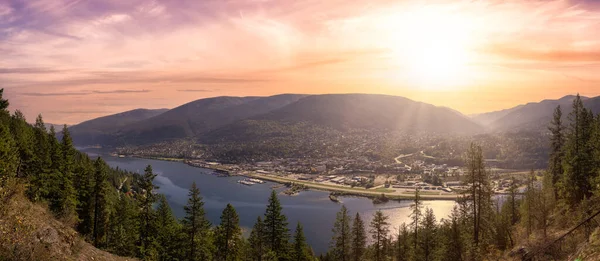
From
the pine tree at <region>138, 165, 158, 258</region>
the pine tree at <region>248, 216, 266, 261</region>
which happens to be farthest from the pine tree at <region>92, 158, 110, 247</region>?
the pine tree at <region>248, 216, 266, 261</region>

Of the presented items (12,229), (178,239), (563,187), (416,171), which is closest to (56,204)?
(178,239)

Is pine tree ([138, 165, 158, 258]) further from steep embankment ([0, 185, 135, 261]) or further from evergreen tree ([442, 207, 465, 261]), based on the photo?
evergreen tree ([442, 207, 465, 261])

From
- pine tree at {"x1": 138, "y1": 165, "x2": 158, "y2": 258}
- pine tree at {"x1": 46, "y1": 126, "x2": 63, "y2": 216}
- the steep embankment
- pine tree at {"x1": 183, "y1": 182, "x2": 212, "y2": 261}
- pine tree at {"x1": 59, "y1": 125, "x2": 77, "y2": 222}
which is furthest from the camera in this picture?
pine tree at {"x1": 183, "y1": 182, "x2": 212, "y2": 261}

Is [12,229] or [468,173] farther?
[468,173]

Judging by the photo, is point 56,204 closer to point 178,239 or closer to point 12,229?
point 178,239

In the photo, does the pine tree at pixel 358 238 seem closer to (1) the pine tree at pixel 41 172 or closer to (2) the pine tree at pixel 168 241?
(2) the pine tree at pixel 168 241

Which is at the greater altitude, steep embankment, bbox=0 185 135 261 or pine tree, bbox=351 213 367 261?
steep embankment, bbox=0 185 135 261
